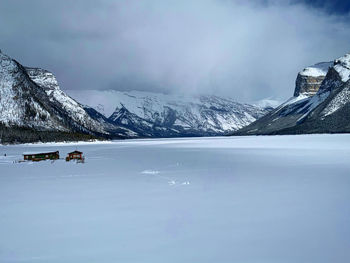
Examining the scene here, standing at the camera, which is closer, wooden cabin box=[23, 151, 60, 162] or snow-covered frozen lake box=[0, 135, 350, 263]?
snow-covered frozen lake box=[0, 135, 350, 263]

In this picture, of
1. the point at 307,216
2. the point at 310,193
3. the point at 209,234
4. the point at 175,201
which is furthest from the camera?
the point at 310,193

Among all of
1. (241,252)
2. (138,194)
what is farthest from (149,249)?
(138,194)

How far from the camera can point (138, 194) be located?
79.4 feet

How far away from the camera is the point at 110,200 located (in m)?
22.0

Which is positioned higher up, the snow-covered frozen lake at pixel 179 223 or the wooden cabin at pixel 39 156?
the wooden cabin at pixel 39 156

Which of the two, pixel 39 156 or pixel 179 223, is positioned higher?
pixel 39 156

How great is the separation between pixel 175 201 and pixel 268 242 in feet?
29.8

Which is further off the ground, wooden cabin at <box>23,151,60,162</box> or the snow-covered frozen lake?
wooden cabin at <box>23,151,60,162</box>

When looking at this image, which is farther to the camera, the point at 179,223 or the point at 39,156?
the point at 39,156

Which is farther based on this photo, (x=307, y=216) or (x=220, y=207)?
(x=220, y=207)

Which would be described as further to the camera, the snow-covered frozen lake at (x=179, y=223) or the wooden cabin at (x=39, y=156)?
the wooden cabin at (x=39, y=156)

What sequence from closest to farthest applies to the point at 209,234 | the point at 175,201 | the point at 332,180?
the point at 209,234 → the point at 175,201 → the point at 332,180

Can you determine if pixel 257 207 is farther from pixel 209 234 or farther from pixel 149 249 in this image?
pixel 149 249

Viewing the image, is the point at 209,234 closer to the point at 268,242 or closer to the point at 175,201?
the point at 268,242
